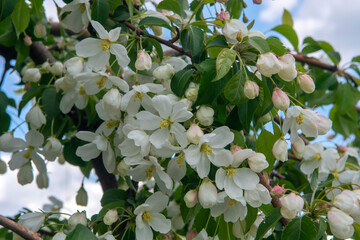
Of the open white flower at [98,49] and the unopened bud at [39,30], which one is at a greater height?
the open white flower at [98,49]

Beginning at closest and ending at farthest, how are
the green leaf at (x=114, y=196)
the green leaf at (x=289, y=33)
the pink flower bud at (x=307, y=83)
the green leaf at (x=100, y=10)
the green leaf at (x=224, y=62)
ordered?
the green leaf at (x=224, y=62), the pink flower bud at (x=307, y=83), the green leaf at (x=100, y=10), the green leaf at (x=114, y=196), the green leaf at (x=289, y=33)

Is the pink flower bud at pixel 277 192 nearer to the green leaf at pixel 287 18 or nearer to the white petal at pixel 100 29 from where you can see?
the white petal at pixel 100 29

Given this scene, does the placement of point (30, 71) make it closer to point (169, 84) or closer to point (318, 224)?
point (169, 84)

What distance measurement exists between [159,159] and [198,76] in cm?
21

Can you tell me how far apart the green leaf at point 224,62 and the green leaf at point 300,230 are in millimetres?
331

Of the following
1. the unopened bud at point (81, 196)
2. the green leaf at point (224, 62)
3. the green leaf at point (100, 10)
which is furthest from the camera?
the unopened bud at point (81, 196)

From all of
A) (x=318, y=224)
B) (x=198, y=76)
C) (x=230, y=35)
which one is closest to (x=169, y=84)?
(x=198, y=76)

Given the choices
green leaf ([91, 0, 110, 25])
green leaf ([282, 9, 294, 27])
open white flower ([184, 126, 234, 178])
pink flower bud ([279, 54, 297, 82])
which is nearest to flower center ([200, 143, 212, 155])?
open white flower ([184, 126, 234, 178])

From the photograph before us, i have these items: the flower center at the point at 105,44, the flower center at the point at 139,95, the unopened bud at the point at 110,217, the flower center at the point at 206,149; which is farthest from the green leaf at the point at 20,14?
the flower center at the point at 206,149

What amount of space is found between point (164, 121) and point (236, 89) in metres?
0.16

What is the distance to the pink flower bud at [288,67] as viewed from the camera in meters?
0.90

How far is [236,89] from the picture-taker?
0.89m

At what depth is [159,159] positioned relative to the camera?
3.40 ft

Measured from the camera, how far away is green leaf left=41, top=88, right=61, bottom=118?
1272 mm
